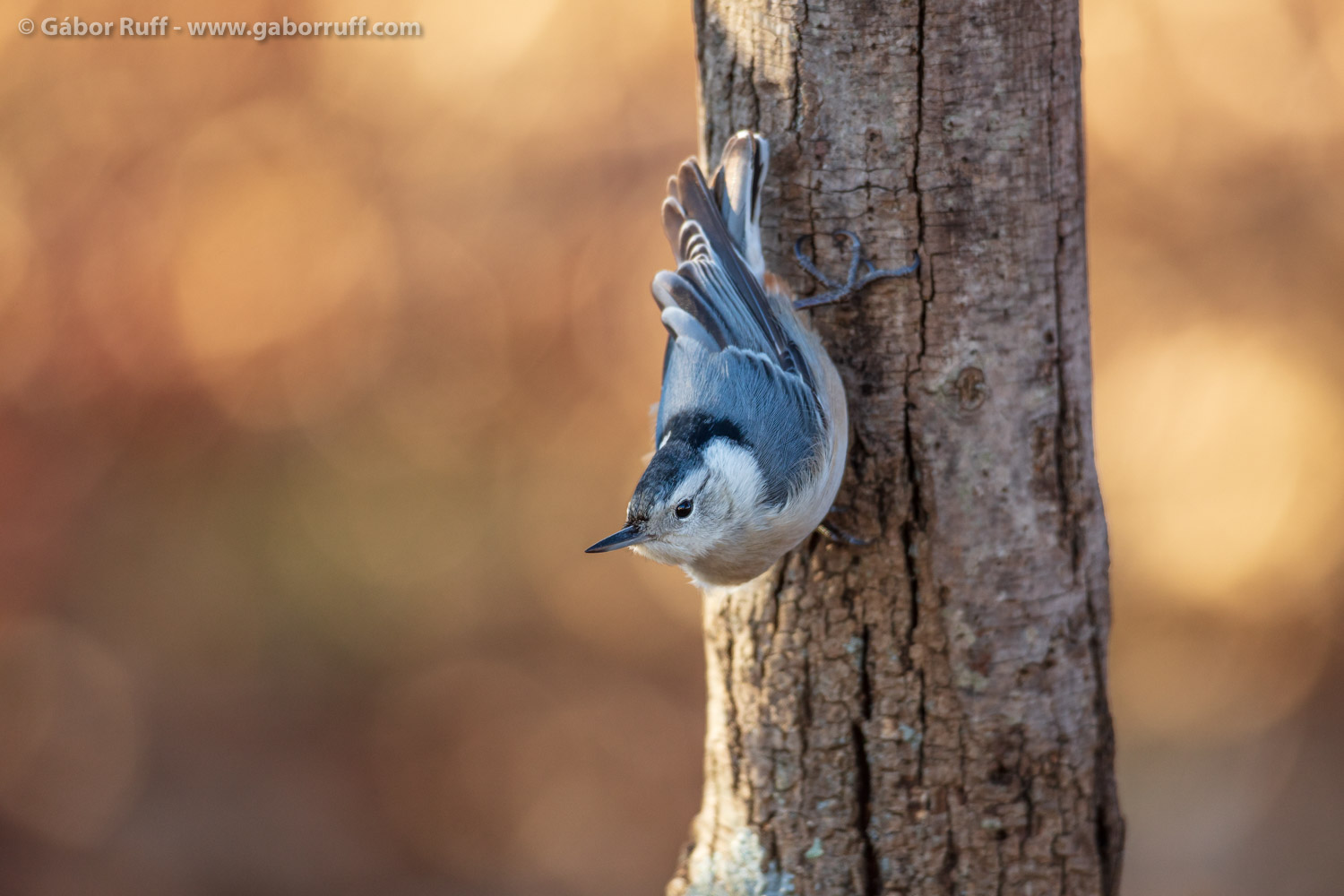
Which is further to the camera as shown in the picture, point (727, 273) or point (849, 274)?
point (727, 273)

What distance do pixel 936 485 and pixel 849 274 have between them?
1.38 ft

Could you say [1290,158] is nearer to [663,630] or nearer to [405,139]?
[663,630]

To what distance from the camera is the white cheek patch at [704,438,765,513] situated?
Result: 200cm

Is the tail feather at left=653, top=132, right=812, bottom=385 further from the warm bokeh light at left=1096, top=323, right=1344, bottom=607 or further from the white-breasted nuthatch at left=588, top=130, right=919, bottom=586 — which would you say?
the warm bokeh light at left=1096, top=323, right=1344, bottom=607

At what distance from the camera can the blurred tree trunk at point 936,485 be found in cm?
194

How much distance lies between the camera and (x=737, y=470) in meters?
2.02

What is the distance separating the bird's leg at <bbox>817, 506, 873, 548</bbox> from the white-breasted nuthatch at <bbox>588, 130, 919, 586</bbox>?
0.30 ft

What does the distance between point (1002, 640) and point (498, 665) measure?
2.71 meters

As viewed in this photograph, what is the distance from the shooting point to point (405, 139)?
4.20m

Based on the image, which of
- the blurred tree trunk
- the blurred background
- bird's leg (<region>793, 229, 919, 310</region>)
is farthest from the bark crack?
the blurred background

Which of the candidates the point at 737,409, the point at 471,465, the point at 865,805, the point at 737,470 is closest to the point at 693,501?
the point at 737,470

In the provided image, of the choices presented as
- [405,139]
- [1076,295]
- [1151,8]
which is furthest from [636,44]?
[1076,295]

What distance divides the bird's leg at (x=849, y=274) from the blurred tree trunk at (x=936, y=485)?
19mm

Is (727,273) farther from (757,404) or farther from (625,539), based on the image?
(625,539)
